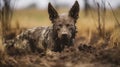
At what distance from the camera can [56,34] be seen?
39.6 ft

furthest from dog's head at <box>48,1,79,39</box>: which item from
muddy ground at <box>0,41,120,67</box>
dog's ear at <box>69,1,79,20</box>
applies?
muddy ground at <box>0,41,120,67</box>

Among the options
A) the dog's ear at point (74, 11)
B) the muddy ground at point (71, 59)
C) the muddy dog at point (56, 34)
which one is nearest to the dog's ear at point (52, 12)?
the muddy dog at point (56, 34)

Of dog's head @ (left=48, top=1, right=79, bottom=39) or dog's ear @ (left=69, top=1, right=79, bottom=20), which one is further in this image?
dog's ear @ (left=69, top=1, right=79, bottom=20)

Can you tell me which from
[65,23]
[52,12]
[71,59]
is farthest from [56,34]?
[71,59]

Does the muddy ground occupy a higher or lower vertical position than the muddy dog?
lower

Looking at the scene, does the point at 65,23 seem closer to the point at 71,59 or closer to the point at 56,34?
the point at 56,34

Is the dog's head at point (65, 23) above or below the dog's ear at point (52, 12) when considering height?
below

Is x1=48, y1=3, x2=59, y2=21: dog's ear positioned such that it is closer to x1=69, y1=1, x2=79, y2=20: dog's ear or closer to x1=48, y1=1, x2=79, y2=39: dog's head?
x1=48, y1=1, x2=79, y2=39: dog's head

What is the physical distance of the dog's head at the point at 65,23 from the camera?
38.6 ft

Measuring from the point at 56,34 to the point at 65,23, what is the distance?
1.08ft

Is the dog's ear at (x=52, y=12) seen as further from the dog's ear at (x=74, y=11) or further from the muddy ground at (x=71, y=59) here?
the muddy ground at (x=71, y=59)

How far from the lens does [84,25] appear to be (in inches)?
683

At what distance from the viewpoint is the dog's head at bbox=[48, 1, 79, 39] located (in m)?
11.8

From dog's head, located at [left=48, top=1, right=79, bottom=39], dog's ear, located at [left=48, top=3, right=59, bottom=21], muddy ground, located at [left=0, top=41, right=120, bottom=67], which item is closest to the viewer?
muddy ground, located at [left=0, top=41, right=120, bottom=67]
